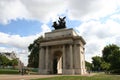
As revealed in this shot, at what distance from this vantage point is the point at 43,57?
4647 centimetres

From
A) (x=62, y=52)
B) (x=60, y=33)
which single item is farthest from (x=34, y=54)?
(x=60, y=33)

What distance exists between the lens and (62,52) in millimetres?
45000

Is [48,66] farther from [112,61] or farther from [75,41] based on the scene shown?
[112,61]

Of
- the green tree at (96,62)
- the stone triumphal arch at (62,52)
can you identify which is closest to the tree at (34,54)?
the stone triumphal arch at (62,52)

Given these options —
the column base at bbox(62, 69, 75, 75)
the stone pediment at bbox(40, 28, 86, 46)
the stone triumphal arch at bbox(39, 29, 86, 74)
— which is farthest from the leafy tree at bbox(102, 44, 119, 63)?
the column base at bbox(62, 69, 75, 75)

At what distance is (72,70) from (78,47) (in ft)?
19.0

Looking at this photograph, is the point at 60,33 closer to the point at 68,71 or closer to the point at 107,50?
the point at 68,71

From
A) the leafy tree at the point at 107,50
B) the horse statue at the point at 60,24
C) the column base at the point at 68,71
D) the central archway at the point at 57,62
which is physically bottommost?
the column base at the point at 68,71

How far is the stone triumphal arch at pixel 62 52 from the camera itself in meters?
42.2

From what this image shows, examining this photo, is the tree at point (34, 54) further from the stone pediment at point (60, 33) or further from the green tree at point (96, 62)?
the green tree at point (96, 62)

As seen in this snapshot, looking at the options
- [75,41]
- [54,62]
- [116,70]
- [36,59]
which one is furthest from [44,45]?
[116,70]

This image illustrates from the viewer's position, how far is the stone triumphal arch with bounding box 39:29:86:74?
42.2 m

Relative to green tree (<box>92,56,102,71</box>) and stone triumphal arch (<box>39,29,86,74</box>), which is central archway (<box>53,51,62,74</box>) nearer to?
stone triumphal arch (<box>39,29,86,74</box>)

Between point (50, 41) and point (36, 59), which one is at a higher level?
point (50, 41)
